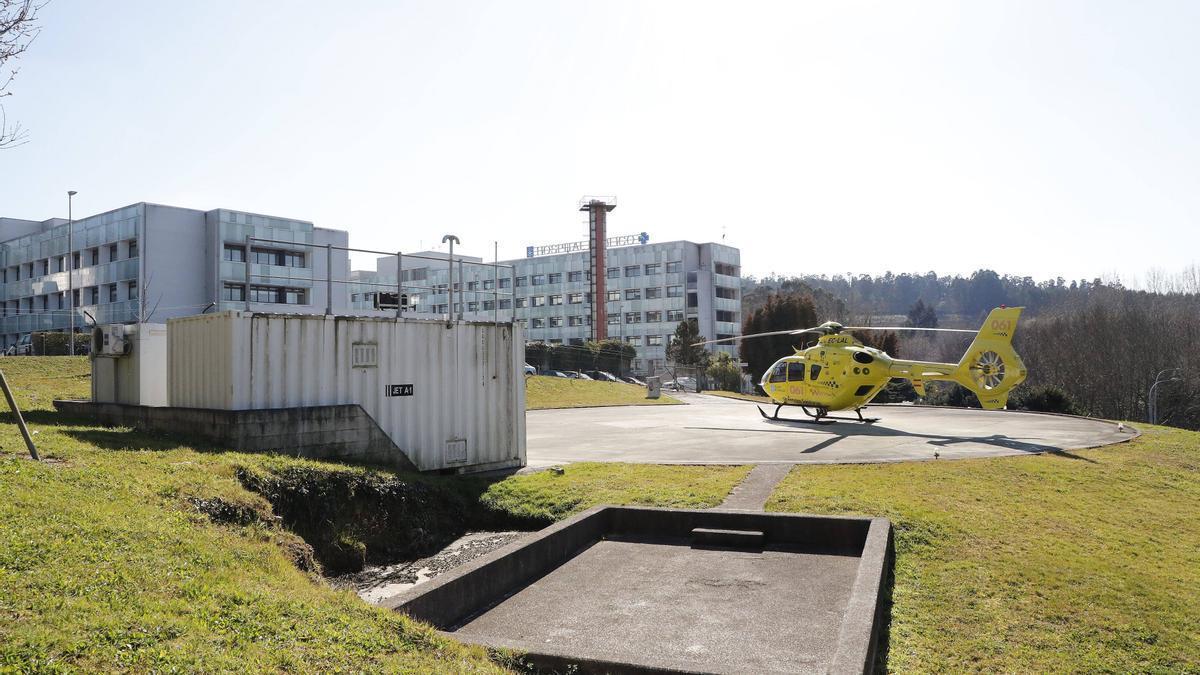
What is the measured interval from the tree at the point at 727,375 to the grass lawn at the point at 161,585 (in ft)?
170

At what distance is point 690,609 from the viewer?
8141 millimetres

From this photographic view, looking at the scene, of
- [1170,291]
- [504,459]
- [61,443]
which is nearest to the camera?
[61,443]

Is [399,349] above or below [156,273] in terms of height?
below

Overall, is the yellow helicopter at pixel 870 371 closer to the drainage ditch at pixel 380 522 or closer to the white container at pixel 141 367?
the drainage ditch at pixel 380 522

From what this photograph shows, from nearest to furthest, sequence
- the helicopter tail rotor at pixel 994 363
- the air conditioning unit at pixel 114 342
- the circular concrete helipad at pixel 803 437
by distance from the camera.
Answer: the air conditioning unit at pixel 114 342
the circular concrete helipad at pixel 803 437
the helicopter tail rotor at pixel 994 363

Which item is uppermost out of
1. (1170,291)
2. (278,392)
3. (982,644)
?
(1170,291)

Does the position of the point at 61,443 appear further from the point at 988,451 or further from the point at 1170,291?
the point at 1170,291

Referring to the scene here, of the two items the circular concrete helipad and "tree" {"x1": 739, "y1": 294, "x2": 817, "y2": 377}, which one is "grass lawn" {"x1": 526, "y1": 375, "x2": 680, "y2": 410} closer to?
the circular concrete helipad

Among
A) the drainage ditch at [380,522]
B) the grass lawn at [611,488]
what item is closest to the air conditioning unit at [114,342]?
the drainage ditch at [380,522]

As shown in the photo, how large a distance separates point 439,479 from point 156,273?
52674 mm

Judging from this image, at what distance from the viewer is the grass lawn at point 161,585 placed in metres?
5.00

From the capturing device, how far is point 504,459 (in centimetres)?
1678

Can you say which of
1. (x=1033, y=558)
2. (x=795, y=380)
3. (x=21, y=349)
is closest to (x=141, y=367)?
(x=1033, y=558)

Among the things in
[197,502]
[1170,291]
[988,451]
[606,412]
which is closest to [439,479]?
[197,502]
